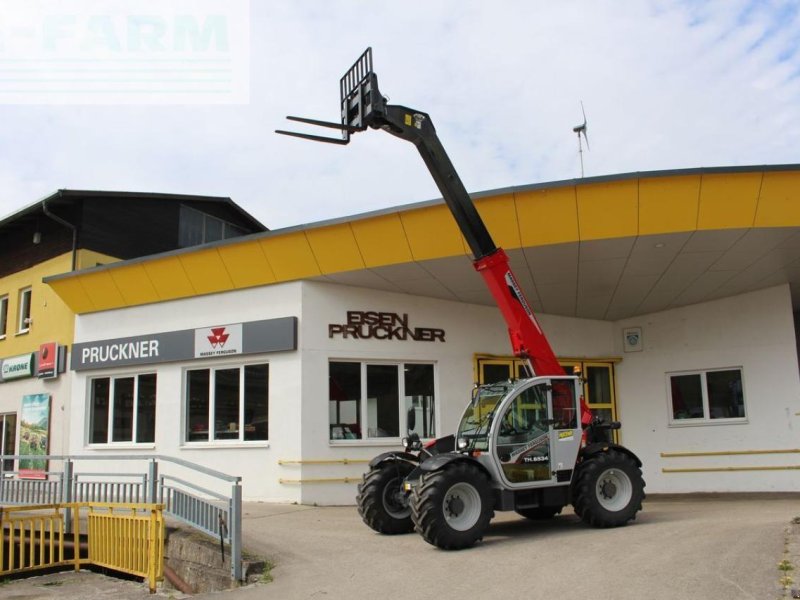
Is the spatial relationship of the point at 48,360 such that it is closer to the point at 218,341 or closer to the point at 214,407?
the point at 214,407

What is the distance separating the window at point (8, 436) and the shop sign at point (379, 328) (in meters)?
10.1

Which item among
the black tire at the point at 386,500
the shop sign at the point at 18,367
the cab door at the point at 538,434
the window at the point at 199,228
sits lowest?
the black tire at the point at 386,500

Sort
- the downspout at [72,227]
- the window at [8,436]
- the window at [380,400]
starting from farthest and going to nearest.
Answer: the window at [8,436]
the downspout at [72,227]
the window at [380,400]

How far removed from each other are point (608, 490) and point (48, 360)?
42.9 feet

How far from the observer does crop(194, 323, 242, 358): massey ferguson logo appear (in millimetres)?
13859

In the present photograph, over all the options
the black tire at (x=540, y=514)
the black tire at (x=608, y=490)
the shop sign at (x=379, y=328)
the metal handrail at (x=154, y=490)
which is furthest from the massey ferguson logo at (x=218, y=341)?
the black tire at (x=608, y=490)

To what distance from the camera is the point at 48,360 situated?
16.9 m

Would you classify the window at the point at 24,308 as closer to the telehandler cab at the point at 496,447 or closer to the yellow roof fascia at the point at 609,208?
the telehandler cab at the point at 496,447

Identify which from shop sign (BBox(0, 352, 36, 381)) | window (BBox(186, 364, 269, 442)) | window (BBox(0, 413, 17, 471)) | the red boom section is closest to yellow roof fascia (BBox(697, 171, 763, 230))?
the red boom section

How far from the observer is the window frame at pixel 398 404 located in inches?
526

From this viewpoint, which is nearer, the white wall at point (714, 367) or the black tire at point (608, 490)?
the black tire at point (608, 490)

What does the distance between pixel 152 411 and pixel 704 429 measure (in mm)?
11178

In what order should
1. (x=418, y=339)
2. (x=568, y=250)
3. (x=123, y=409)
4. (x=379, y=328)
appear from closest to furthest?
(x=568, y=250) → (x=379, y=328) → (x=418, y=339) → (x=123, y=409)

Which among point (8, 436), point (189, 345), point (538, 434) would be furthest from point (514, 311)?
point (8, 436)
